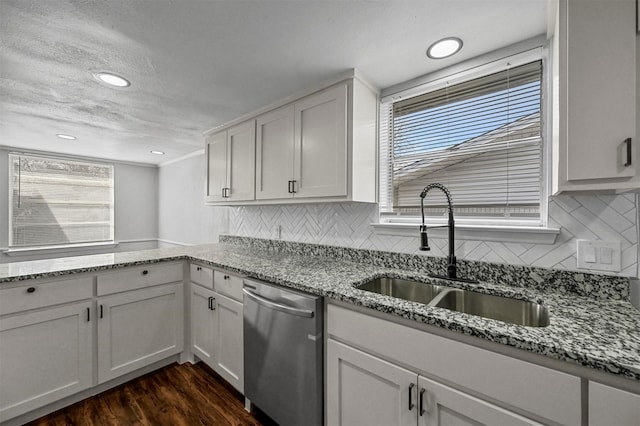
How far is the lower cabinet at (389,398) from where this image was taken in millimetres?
917

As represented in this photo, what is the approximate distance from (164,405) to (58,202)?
12.8 ft

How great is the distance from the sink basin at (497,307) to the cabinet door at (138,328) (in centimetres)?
205

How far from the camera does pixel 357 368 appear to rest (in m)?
1.22

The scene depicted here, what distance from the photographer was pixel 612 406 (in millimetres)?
711

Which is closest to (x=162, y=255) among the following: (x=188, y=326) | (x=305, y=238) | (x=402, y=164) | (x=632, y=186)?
(x=188, y=326)

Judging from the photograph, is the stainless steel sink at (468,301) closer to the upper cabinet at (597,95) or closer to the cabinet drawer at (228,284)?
the upper cabinet at (597,95)

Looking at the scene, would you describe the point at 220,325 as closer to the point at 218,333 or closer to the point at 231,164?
the point at 218,333

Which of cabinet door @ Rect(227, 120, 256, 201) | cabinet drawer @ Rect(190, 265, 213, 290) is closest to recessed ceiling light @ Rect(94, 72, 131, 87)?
cabinet door @ Rect(227, 120, 256, 201)

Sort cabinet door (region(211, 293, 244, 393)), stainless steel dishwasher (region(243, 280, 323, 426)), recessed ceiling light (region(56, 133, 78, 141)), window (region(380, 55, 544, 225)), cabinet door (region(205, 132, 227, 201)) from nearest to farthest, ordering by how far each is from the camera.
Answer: stainless steel dishwasher (region(243, 280, 323, 426)) < window (region(380, 55, 544, 225)) < cabinet door (region(211, 293, 244, 393)) < cabinet door (region(205, 132, 227, 201)) < recessed ceiling light (region(56, 133, 78, 141))

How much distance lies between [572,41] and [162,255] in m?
2.78

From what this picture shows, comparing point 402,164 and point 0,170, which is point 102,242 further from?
point 402,164

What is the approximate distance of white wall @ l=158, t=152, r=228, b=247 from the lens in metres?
3.63

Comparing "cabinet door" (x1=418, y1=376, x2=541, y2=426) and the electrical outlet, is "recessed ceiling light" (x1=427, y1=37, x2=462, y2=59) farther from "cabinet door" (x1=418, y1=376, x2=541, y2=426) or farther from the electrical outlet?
"cabinet door" (x1=418, y1=376, x2=541, y2=426)

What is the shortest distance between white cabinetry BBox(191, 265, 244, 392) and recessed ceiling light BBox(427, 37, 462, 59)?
182 centimetres
